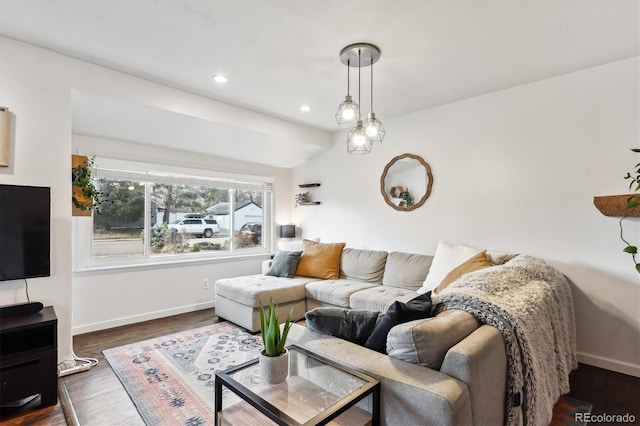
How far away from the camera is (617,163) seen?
2637 millimetres

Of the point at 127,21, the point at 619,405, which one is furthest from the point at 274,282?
the point at 619,405

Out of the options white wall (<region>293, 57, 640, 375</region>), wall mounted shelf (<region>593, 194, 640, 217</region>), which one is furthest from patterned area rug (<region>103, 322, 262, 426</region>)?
wall mounted shelf (<region>593, 194, 640, 217</region>)

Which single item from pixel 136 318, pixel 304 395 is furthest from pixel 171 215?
pixel 304 395

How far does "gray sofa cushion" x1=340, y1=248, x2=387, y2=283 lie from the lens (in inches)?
149

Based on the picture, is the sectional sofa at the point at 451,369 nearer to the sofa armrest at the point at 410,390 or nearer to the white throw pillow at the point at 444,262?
the sofa armrest at the point at 410,390

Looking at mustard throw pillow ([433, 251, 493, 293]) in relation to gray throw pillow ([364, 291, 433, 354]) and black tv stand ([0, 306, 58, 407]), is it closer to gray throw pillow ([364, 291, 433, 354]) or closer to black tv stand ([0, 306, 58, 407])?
gray throw pillow ([364, 291, 433, 354])

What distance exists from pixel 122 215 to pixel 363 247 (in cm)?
296

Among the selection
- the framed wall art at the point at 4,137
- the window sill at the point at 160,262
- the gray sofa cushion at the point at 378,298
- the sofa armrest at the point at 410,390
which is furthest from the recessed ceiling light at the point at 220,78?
the sofa armrest at the point at 410,390

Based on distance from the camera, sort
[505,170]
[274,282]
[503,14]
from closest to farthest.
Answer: [503,14] < [505,170] < [274,282]

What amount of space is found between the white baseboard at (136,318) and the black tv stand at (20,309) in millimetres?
881

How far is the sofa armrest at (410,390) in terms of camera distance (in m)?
1.15

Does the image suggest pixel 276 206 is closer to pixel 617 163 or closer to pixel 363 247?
pixel 363 247

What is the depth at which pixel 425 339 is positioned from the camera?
52.6 inches

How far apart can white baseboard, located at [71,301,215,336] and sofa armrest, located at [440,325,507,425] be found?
11.0 ft
